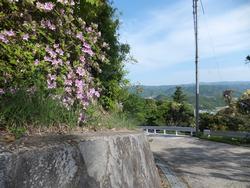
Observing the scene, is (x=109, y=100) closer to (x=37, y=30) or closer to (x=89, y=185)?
(x=37, y=30)

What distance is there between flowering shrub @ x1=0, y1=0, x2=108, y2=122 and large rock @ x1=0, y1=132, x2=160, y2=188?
3.90ft

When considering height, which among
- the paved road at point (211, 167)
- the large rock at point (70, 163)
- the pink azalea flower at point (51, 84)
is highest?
the pink azalea flower at point (51, 84)

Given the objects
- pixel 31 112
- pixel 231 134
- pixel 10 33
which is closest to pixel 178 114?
pixel 231 134

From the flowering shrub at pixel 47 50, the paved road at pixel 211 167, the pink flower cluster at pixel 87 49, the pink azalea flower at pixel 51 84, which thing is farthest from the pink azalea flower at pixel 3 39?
the paved road at pixel 211 167

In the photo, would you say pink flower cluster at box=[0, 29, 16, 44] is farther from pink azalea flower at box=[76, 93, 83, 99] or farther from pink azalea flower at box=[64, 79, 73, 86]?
pink azalea flower at box=[76, 93, 83, 99]

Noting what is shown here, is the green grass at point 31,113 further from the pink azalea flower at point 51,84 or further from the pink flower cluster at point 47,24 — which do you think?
the pink flower cluster at point 47,24

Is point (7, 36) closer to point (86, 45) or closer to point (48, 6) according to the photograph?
point (48, 6)

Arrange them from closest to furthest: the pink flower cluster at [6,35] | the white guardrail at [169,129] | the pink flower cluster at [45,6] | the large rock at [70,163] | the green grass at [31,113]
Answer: the large rock at [70,163] → the green grass at [31,113] → the pink flower cluster at [6,35] → the pink flower cluster at [45,6] → the white guardrail at [169,129]

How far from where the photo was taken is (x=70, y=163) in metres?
4.41

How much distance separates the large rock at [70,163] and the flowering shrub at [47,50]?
1.19m

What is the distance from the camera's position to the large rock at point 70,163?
3.81 metres

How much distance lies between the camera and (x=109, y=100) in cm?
1084

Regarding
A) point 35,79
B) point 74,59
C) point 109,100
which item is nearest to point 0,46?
point 35,79

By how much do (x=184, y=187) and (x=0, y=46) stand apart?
5.00 meters
